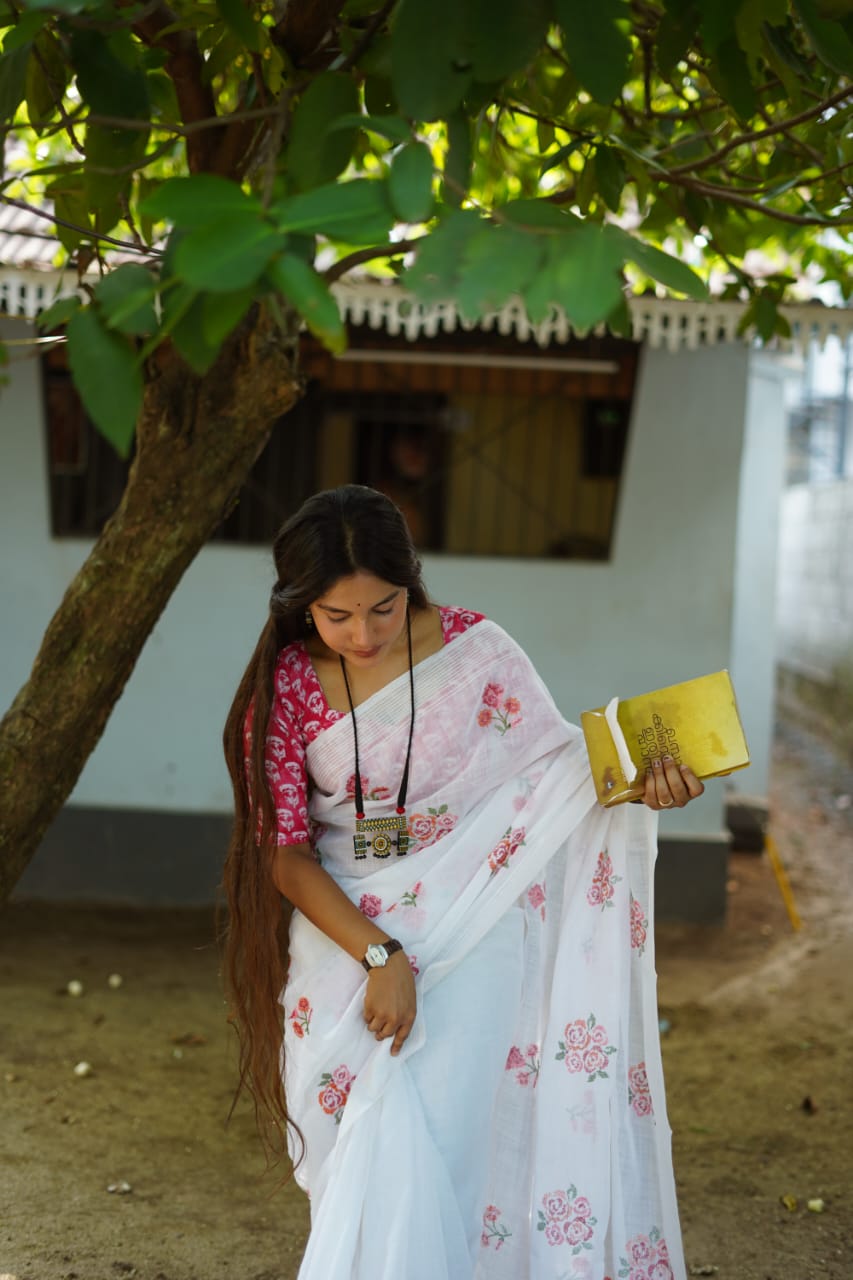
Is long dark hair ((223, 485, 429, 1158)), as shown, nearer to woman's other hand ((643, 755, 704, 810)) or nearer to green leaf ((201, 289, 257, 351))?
woman's other hand ((643, 755, 704, 810))

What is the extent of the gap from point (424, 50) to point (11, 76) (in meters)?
0.79

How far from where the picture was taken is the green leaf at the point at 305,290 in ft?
4.45

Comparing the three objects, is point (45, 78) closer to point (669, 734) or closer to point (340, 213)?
point (340, 213)

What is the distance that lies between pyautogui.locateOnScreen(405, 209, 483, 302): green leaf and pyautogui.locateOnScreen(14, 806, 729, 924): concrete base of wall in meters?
5.60

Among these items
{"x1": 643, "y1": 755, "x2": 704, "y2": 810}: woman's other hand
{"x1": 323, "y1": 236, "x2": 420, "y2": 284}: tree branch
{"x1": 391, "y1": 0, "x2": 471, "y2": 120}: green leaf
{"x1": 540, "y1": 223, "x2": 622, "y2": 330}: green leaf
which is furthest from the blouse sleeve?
{"x1": 540, "y1": 223, "x2": 622, "y2": 330}: green leaf

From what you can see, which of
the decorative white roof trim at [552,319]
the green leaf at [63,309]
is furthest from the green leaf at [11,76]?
the decorative white roof trim at [552,319]

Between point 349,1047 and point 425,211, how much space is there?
1.72m

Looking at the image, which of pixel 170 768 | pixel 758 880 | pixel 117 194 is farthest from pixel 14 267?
pixel 758 880

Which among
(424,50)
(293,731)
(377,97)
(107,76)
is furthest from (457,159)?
(293,731)

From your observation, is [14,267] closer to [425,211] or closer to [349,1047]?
[349,1047]

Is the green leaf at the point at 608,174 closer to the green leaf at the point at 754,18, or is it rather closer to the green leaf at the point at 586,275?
the green leaf at the point at 754,18

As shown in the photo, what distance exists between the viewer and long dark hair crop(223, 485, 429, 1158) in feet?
8.36

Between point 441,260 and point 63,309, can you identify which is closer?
point 441,260

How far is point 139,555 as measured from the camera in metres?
3.02
